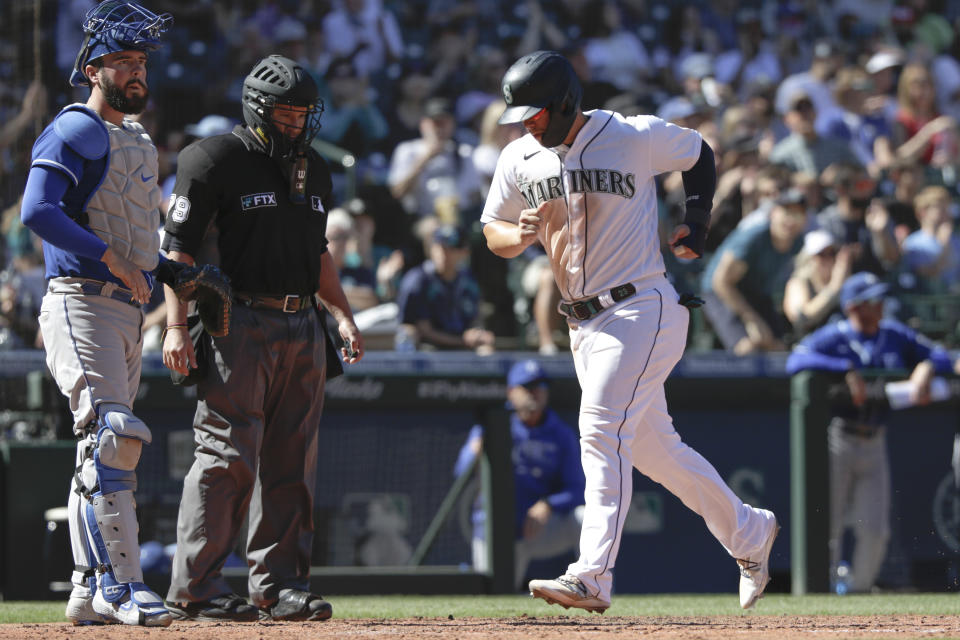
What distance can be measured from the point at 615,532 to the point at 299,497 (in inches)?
46.6

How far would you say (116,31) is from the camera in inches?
193

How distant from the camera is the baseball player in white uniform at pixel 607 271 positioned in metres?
4.94

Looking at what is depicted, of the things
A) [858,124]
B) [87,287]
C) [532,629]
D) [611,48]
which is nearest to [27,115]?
[87,287]

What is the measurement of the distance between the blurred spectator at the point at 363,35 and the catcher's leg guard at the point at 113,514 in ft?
27.0

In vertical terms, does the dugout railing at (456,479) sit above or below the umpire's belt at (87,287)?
below

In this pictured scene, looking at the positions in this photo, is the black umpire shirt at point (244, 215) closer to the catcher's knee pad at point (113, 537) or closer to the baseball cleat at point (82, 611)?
the catcher's knee pad at point (113, 537)

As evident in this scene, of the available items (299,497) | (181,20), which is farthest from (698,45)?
(299,497)

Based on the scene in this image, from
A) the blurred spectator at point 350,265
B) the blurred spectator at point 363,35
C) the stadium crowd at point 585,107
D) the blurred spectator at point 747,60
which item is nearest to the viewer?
the stadium crowd at point 585,107

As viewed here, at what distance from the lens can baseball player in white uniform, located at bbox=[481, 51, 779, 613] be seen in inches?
194

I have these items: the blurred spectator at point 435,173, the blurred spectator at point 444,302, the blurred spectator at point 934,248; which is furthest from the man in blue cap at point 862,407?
the blurred spectator at point 435,173

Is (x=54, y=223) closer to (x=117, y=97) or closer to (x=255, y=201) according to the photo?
(x=117, y=97)

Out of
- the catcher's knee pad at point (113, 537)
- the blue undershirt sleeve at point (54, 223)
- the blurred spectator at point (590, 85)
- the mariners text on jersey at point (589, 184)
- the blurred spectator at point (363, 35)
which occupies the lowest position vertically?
the catcher's knee pad at point (113, 537)

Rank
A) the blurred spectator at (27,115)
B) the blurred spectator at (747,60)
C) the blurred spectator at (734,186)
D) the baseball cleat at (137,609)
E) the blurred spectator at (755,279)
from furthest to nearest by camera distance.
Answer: the blurred spectator at (747,60)
the blurred spectator at (734,186)
the blurred spectator at (755,279)
the blurred spectator at (27,115)
the baseball cleat at (137,609)

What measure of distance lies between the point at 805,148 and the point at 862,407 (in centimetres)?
386
